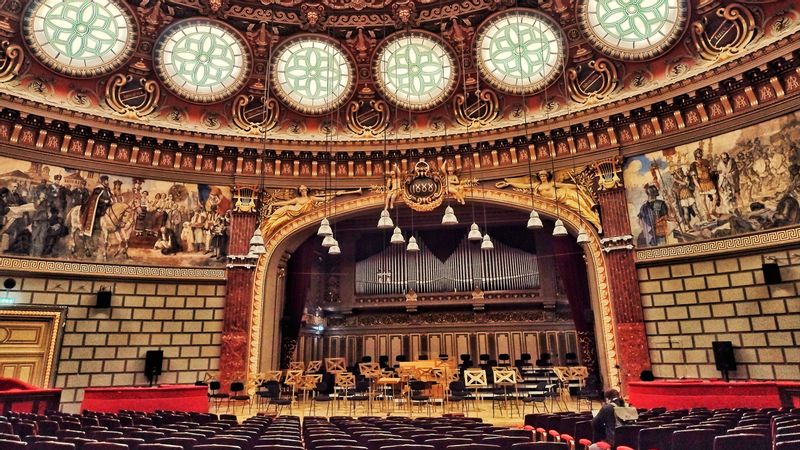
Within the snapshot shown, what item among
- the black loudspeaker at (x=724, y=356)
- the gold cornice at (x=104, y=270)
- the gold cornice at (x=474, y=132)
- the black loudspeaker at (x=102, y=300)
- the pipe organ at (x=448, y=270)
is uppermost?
the gold cornice at (x=474, y=132)

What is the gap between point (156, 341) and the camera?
48.2ft

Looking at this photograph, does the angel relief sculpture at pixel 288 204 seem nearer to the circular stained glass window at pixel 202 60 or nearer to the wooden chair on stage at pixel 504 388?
the circular stained glass window at pixel 202 60

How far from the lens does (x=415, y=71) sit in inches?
683

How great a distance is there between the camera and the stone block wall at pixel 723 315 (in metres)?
11.4

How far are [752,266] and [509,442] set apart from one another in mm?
11312

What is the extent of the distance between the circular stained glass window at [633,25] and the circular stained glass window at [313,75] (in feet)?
26.8

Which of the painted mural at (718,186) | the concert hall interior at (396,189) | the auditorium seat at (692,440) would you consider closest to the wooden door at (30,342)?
the concert hall interior at (396,189)

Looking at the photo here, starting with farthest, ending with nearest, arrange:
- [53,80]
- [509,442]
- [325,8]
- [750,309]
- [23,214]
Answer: [325,8]
[53,80]
[23,214]
[750,309]
[509,442]

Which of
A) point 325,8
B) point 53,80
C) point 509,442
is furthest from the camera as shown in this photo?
point 325,8

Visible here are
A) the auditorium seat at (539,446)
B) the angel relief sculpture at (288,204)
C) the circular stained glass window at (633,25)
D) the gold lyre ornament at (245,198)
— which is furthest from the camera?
the angel relief sculpture at (288,204)

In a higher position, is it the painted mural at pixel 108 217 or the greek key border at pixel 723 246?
the painted mural at pixel 108 217

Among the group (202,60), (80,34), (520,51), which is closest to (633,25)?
(520,51)

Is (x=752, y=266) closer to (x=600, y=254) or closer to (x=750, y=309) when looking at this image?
(x=750, y=309)

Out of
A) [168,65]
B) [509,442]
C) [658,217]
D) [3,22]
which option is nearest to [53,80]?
[3,22]
